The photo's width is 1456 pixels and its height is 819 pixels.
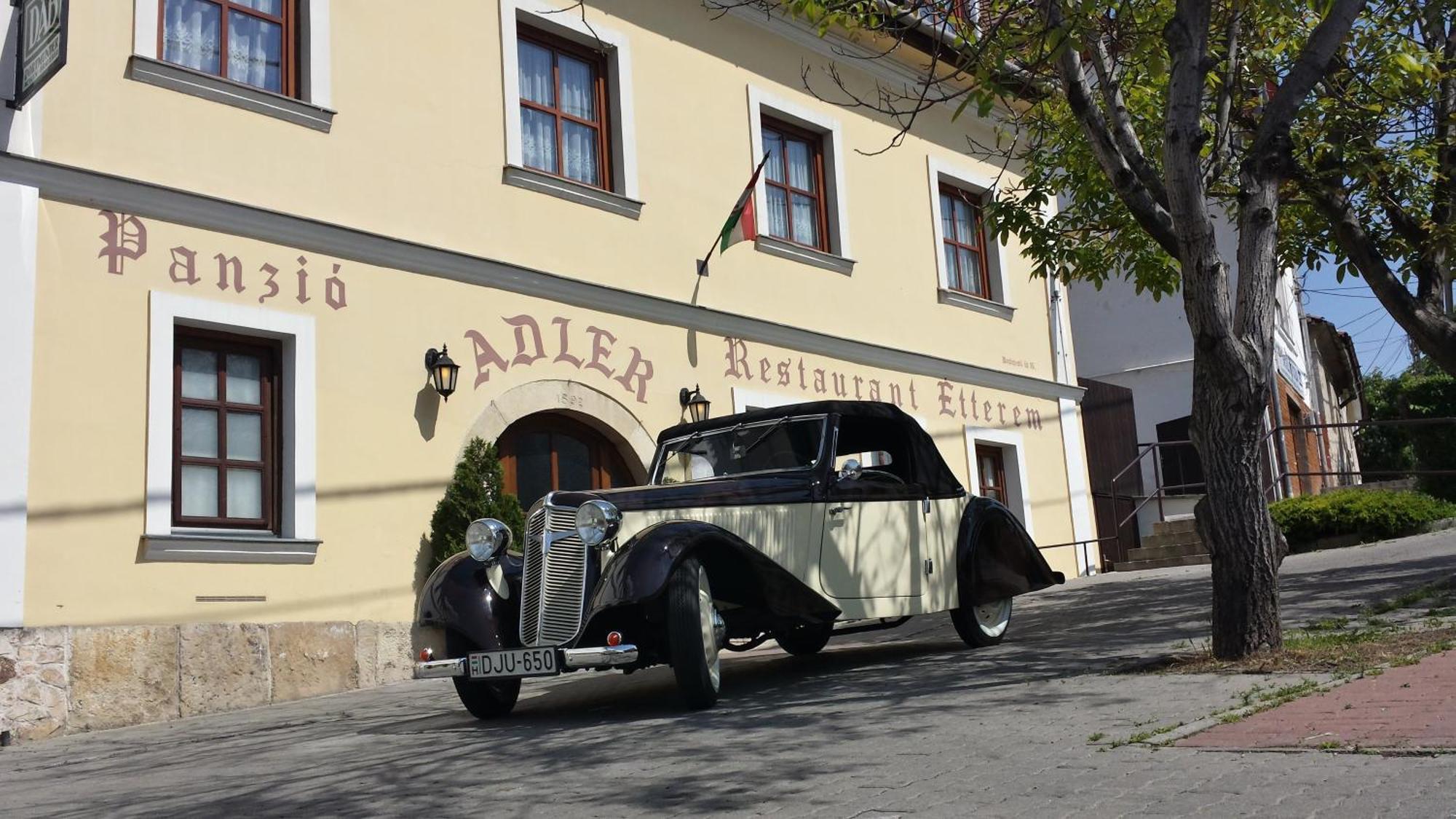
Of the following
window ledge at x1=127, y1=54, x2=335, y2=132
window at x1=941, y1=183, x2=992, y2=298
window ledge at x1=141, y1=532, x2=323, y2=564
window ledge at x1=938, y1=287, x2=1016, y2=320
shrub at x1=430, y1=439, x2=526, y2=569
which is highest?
window at x1=941, y1=183, x2=992, y2=298

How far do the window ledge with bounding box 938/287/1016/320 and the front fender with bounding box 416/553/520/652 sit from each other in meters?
9.88

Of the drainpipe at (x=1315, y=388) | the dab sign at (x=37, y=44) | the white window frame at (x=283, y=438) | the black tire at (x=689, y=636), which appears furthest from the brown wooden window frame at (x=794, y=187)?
the drainpipe at (x=1315, y=388)

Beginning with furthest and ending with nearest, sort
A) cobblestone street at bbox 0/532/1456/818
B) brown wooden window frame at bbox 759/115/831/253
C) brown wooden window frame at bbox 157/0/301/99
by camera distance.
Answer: brown wooden window frame at bbox 759/115/831/253 → brown wooden window frame at bbox 157/0/301/99 → cobblestone street at bbox 0/532/1456/818

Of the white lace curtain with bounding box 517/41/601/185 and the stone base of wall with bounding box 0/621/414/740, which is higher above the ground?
the white lace curtain with bounding box 517/41/601/185

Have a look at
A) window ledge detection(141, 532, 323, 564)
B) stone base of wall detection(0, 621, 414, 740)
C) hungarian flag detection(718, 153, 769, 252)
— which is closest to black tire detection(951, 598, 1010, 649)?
stone base of wall detection(0, 621, 414, 740)

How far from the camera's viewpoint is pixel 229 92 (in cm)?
956

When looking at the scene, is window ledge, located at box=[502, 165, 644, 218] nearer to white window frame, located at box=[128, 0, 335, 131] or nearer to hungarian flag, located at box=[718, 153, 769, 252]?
hungarian flag, located at box=[718, 153, 769, 252]

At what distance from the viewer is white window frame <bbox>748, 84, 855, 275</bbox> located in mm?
13773

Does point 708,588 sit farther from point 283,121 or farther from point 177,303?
point 283,121

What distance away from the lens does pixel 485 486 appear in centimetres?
1043

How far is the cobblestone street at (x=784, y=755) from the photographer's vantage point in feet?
13.3

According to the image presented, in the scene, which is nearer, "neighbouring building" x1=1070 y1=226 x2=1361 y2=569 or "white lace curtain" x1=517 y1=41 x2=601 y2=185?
"white lace curtain" x1=517 y1=41 x2=601 y2=185

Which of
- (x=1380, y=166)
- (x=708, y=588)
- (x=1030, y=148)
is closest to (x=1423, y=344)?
(x=1380, y=166)

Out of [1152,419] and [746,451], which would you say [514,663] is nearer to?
[746,451]
